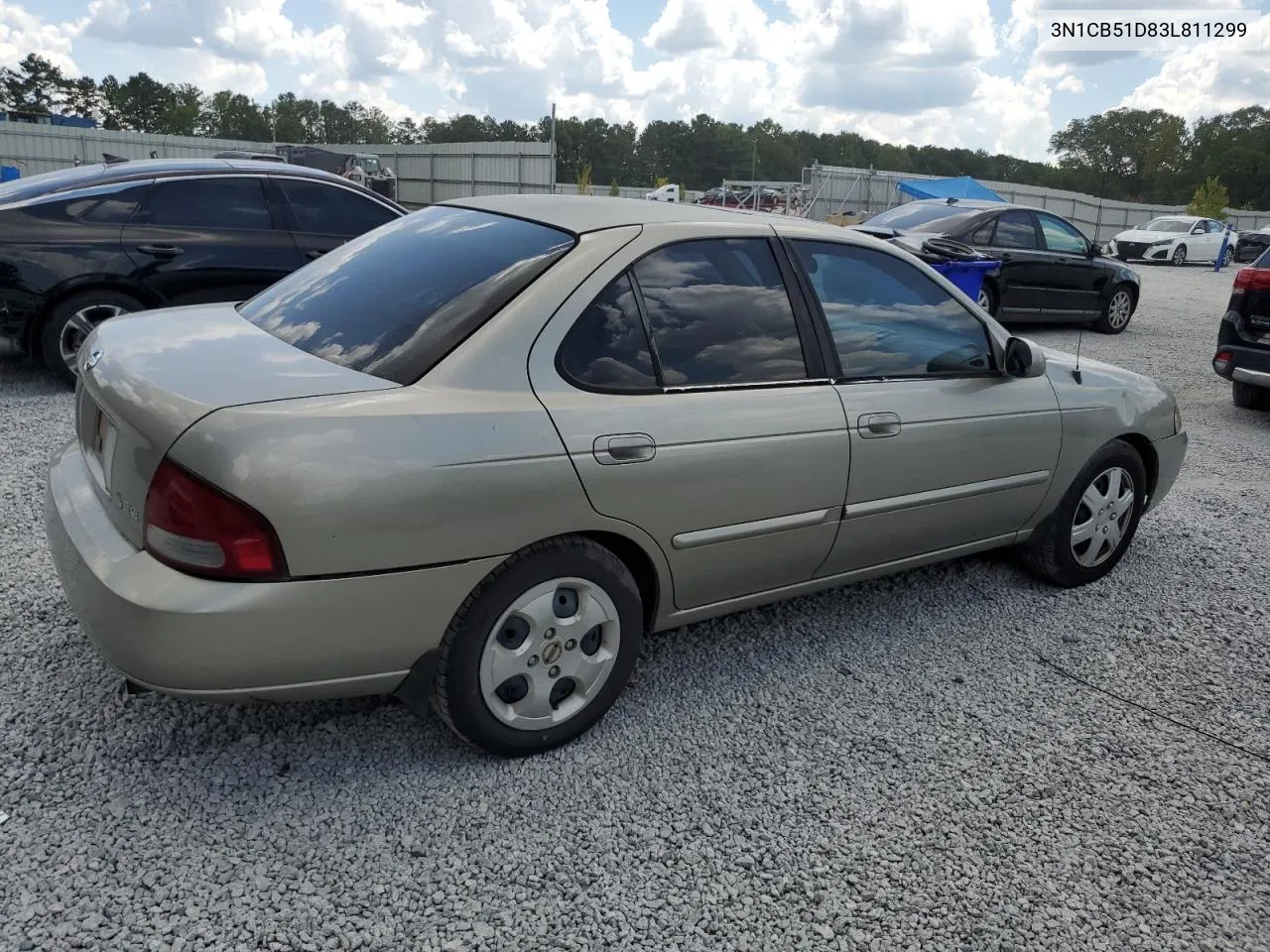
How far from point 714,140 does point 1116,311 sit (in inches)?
3549

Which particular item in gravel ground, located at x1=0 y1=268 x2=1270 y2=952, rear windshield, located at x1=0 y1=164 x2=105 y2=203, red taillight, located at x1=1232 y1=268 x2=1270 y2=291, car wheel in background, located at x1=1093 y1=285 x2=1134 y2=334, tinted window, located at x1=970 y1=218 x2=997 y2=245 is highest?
rear windshield, located at x1=0 y1=164 x2=105 y2=203

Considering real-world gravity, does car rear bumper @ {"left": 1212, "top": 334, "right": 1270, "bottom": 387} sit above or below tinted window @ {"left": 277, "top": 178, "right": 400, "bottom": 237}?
below

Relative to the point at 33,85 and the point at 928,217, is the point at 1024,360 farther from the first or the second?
the point at 33,85

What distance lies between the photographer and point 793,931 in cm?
227

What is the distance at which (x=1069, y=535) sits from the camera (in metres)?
4.20

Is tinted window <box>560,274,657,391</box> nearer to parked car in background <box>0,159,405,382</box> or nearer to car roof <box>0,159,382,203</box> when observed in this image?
parked car in background <box>0,159,405,382</box>

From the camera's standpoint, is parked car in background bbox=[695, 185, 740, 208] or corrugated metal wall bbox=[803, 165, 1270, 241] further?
parked car in background bbox=[695, 185, 740, 208]

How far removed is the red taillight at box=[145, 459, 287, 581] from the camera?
2.21 m

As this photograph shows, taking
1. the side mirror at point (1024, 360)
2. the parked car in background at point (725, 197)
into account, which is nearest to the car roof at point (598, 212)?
the side mirror at point (1024, 360)

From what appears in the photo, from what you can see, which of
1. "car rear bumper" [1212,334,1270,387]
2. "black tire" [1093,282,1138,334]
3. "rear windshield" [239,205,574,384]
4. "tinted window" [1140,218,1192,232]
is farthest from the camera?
"tinted window" [1140,218,1192,232]

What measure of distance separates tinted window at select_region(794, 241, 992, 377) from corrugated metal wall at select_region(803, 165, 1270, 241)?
85.2 feet

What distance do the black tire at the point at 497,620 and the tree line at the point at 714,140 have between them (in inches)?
3053

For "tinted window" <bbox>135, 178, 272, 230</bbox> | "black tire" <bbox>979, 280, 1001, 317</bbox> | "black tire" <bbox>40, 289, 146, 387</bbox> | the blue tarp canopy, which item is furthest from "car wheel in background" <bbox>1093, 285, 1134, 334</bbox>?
"black tire" <bbox>40, 289, 146, 387</bbox>

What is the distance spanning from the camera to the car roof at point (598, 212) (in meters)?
3.04
